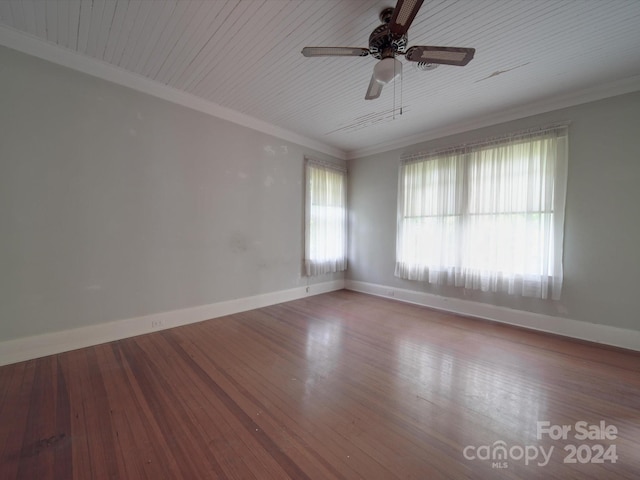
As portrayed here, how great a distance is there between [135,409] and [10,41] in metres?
3.43

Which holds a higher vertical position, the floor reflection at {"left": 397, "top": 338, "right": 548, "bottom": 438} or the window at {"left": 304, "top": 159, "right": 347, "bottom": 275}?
the window at {"left": 304, "top": 159, "right": 347, "bottom": 275}

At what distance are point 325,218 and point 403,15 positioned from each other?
3.63 m

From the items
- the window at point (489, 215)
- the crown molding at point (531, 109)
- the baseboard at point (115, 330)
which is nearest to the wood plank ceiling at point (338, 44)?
the crown molding at point (531, 109)

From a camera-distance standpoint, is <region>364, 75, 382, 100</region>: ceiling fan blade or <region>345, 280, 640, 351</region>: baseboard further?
<region>345, 280, 640, 351</region>: baseboard

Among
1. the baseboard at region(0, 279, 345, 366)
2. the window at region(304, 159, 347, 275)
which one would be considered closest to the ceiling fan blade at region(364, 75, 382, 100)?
the window at region(304, 159, 347, 275)

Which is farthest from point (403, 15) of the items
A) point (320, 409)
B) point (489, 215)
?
point (489, 215)

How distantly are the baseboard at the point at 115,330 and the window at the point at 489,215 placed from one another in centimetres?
288

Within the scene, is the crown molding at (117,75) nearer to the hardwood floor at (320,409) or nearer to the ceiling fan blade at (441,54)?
the ceiling fan blade at (441,54)

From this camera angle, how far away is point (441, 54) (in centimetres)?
186

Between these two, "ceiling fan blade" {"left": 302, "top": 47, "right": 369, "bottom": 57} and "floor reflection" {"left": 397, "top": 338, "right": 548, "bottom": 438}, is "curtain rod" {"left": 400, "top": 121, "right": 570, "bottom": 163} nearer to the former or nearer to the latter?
"ceiling fan blade" {"left": 302, "top": 47, "right": 369, "bottom": 57}

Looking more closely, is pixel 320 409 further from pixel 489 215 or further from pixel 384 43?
pixel 489 215

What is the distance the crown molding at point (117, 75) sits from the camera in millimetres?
2275

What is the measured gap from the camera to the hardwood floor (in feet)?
4.44

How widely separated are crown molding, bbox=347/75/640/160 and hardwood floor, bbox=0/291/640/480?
295cm
